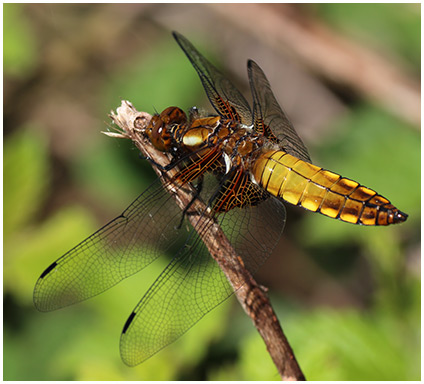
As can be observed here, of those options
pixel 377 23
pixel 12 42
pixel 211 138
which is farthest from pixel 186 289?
pixel 377 23

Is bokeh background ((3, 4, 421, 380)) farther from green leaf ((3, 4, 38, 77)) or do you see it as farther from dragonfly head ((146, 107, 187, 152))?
dragonfly head ((146, 107, 187, 152))

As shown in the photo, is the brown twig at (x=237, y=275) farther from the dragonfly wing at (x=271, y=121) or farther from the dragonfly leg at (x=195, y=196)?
the dragonfly wing at (x=271, y=121)

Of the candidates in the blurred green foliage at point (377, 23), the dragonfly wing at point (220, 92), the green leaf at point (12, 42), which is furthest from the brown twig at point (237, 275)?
the blurred green foliage at point (377, 23)

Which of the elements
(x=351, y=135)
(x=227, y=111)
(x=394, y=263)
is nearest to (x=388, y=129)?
(x=351, y=135)

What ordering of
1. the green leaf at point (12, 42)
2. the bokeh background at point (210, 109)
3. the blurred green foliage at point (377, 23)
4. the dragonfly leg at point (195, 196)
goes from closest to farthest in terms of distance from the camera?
1. the dragonfly leg at point (195, 196)
2. the bokeh background at point (210, 109)
3. the green leaf at point (12, 42)
4. the blurred green foliage at point (377, 23)

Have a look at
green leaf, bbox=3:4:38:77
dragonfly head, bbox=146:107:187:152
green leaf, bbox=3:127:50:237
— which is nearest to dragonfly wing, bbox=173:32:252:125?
dragonfly head, bbox=146:107:187:152

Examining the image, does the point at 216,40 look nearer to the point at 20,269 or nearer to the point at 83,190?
the point at 83,190
